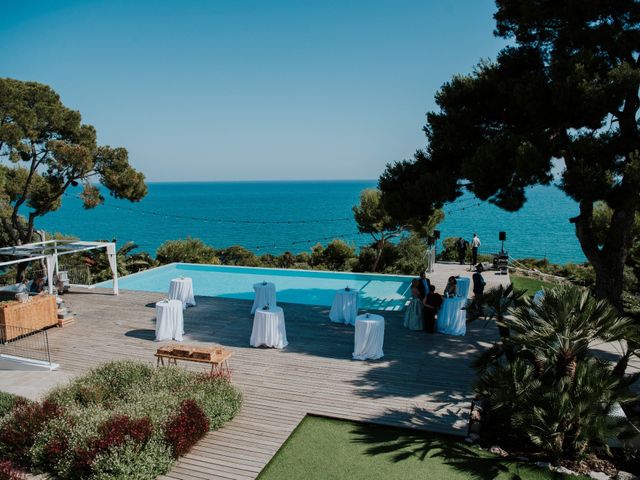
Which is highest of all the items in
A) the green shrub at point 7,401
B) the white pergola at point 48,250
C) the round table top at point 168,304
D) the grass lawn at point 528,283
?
the white pergola at point 48,250

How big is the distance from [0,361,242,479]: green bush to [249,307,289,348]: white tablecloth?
8.71 feet

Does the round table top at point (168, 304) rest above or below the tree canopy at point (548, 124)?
below

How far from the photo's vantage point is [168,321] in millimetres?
11922

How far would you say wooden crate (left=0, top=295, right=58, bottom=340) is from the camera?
11.8 metres

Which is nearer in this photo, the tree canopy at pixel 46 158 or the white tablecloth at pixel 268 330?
the white tablecloth at pixel 268 330

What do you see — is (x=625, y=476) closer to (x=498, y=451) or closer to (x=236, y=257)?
(x=498, y=451)

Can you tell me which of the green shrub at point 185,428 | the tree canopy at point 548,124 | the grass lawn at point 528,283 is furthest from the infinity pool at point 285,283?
the green shrub at point 185,428

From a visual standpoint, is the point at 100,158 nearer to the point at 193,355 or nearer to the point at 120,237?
the point at 193,355

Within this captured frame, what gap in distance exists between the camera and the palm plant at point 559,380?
677 cm

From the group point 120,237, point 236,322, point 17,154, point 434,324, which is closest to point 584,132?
point 434,324

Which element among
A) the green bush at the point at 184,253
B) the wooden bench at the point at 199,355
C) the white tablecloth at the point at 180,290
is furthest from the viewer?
the green bush at the point at 184,253

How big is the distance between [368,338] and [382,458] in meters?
3.76

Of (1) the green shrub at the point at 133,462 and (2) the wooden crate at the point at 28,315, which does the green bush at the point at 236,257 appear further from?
(1) the green shrub at the point at 133,462

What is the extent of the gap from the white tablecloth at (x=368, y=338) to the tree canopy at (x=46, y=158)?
15.4 metres
